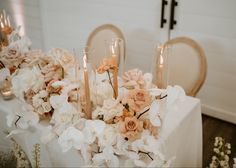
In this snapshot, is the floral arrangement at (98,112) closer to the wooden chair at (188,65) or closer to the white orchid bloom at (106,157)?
the white orchid bloom at (106,157)

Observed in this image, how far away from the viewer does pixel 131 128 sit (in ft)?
3.30

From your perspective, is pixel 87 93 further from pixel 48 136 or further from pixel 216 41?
pixel 216 41

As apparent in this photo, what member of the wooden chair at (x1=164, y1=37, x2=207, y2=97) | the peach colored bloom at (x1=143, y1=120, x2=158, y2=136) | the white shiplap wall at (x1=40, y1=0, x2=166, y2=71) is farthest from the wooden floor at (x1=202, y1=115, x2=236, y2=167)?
the peach colored bloom at (x1=143, y1=120, x2=158, y2=136)

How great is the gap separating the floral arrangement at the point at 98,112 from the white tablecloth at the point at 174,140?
104 mm

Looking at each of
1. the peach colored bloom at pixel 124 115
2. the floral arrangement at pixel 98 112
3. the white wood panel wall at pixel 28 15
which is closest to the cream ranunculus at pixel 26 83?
the floral arrangement at pixel 98 112

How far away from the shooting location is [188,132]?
1499 millimetres

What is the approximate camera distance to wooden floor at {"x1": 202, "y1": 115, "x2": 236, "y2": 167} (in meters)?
2.28

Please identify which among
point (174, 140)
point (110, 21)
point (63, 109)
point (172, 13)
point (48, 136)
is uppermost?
point (172, 13)

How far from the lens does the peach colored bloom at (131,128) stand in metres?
1.00

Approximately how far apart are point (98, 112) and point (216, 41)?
1.67 metres

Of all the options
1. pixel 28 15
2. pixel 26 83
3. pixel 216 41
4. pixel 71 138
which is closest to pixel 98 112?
pixel 71 138

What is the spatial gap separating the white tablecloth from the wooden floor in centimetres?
63

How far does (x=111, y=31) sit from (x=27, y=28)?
214 cm

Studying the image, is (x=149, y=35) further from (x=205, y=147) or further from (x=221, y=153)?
(x=221, y=153)
